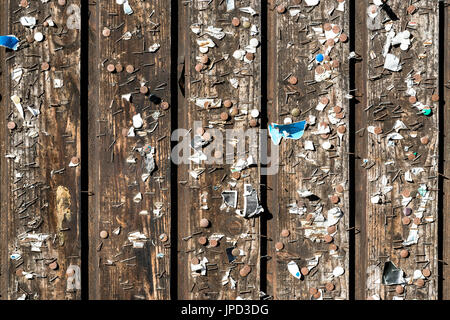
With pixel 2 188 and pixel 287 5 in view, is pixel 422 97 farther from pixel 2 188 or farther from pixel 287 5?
pixel 2 188

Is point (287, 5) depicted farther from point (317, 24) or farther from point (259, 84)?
point (259, 84)

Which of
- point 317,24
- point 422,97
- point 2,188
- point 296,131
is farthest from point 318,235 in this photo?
point 2,188

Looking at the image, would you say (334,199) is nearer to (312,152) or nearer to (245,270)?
(312,152)

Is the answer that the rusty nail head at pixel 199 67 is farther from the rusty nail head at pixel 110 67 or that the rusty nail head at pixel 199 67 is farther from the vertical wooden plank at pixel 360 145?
the vertical wooden plank at pixel 360 145

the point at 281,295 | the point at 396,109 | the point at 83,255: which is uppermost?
the point at 396,109

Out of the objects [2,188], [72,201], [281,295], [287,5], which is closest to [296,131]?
[287,5]

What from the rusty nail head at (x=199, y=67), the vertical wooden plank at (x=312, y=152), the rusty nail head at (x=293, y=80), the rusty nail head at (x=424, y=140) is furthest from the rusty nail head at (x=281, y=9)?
the rusty nail head at (x=424, y=140)

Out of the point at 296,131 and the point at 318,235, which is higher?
the point at 296,131
